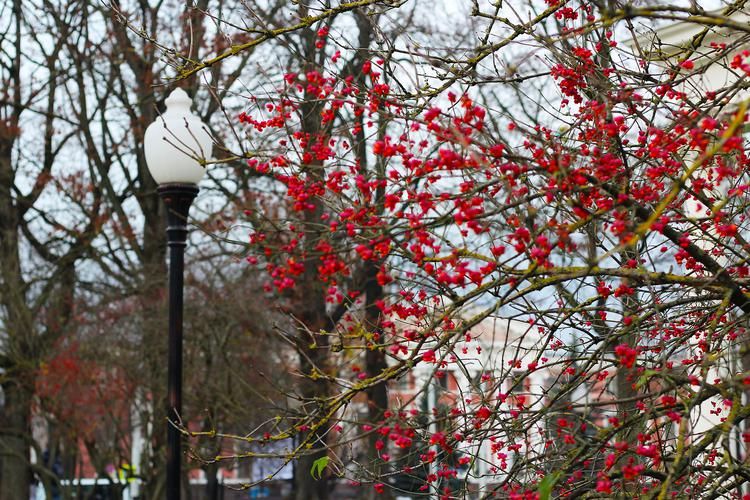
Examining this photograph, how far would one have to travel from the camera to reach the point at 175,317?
7.10m

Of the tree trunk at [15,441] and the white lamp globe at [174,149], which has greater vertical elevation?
the white lamp globe at [174,149]

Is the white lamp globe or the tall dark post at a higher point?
the white lamp globe

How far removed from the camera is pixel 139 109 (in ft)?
61.4

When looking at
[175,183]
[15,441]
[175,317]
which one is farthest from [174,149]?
[15,441]

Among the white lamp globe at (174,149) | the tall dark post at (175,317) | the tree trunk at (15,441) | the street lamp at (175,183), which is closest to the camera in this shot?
the tall dark post at (175,317)

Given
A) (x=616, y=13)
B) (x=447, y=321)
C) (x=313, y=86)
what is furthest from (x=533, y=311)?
(x=616, y=13)

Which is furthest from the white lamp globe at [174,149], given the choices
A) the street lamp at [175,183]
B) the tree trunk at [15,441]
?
the tree trunk at [15,441]

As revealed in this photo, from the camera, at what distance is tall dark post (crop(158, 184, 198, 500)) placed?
22.6 feet

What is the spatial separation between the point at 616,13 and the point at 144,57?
15.4m

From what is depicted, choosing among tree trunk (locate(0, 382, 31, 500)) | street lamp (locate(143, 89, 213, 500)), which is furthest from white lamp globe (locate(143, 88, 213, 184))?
tree trunk (locate(0, 382, 31, 500))

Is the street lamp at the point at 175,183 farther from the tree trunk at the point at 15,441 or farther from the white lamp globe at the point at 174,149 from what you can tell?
the tree trunk at the point at 15,441

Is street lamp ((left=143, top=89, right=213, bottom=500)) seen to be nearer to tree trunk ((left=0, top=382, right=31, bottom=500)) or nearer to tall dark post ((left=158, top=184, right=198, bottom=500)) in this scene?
tall dark post ((left=158, top=184, right=198, bottom=500))

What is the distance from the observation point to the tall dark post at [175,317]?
6898 millimetres

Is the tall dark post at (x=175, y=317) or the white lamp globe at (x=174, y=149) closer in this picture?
the tall dark post at (x=175, y=317)
